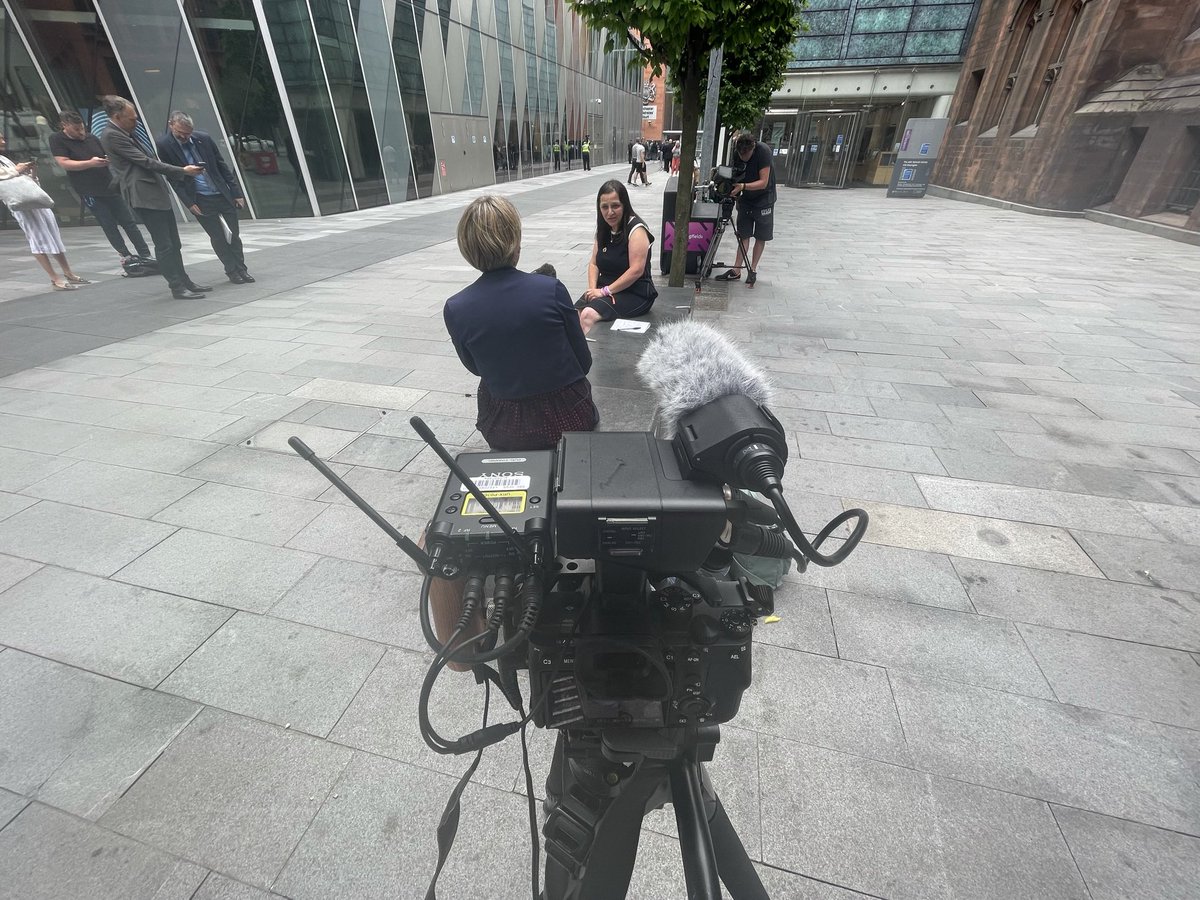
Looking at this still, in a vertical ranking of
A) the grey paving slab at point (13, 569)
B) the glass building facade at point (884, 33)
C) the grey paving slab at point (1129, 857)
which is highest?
the glass building facade at point (884, 33)

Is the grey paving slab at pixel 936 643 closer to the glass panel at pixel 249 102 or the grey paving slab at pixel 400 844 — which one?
the grey paving slab at pixel 400 844

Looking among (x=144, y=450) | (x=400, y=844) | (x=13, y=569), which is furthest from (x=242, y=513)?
(x=400, y=844)

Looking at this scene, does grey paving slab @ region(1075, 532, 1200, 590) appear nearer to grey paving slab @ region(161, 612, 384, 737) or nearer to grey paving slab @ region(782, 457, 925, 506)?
grey paving slab @ region(782, 457, 925, 506)

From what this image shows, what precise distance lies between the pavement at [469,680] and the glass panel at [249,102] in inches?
374

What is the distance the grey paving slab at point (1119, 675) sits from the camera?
2061 millimetres

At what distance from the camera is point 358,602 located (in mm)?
2521

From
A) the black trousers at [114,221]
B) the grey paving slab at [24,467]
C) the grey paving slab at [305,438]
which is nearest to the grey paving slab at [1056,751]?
the grey paving slab at [305,438]

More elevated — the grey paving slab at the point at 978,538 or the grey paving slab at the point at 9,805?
the grey paving slab at the point at 9,805

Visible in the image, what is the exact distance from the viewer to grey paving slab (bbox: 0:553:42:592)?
2.59m

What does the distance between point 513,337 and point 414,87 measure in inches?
722

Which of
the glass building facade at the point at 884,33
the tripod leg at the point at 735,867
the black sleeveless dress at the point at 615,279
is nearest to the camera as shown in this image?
the tripod leg at the point at 735,867

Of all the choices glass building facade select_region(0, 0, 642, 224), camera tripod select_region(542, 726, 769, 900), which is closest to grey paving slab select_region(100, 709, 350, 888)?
camera tripod select_region(542, 726, 769, 900)

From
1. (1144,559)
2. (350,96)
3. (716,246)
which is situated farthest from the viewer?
(350,96)

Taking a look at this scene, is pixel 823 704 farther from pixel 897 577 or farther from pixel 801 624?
pixel 897 577
